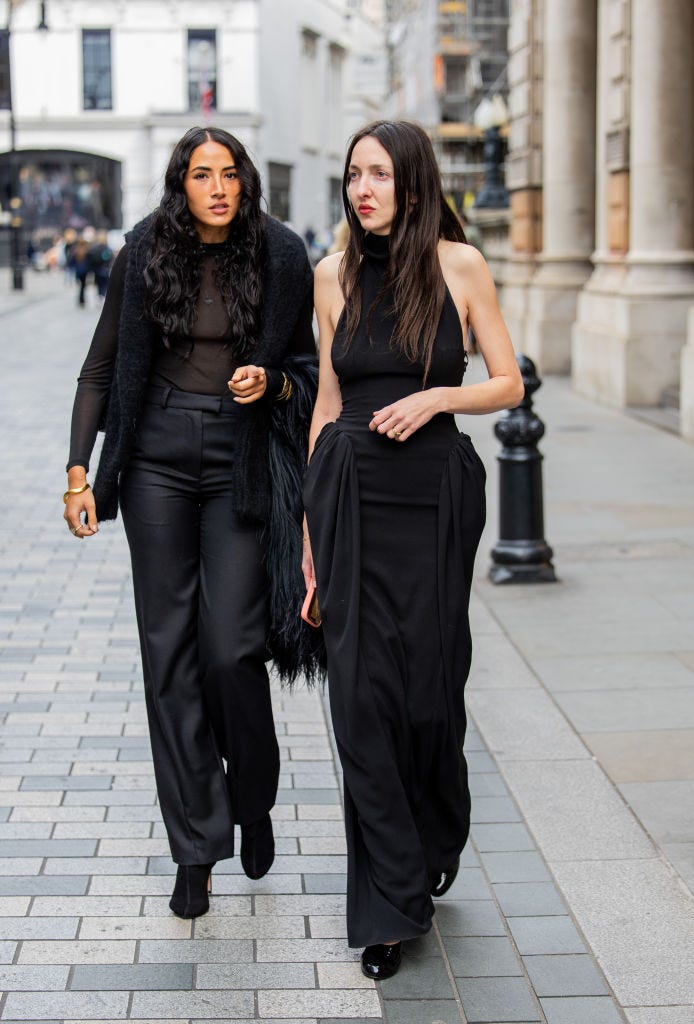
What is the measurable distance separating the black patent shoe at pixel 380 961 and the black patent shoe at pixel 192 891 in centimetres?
53

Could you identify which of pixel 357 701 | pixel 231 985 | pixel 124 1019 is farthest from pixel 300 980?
pixel 357 701

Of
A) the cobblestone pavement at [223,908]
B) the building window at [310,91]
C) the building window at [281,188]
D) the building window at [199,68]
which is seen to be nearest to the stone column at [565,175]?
the cobblestone pavement at [223,908]

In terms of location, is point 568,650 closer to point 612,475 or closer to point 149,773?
point 149,773

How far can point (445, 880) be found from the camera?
12.6 feet

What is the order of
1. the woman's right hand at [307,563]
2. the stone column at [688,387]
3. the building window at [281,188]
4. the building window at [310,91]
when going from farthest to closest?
1. the building window at [310,91]
2. the building window at [281,188]
3. the stone column at [688,387]
4. the woman's right hand at [307,563]

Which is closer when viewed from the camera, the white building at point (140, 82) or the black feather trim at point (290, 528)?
the black feather trim at point (290, 528)

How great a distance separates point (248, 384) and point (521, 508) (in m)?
4.38

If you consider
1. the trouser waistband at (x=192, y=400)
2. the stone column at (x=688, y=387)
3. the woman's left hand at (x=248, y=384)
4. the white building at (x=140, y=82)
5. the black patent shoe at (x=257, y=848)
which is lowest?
the black patent shoe at (x=257, y=848)

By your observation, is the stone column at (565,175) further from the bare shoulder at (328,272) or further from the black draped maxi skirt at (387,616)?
the black draped maxi skirt at (387,616)

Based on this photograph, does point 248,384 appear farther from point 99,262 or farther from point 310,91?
point 310,91

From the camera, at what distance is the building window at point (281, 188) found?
55719 mm

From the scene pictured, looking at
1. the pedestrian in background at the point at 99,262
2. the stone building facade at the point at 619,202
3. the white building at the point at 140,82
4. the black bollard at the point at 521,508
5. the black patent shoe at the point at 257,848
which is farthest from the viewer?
the white building at the point at 140,82

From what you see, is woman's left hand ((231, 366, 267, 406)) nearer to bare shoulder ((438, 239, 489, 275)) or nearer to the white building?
bare shoulder ((438, 239, 489, 275))

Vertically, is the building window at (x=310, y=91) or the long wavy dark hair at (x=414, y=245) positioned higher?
the building window at (x=310, y=91)
